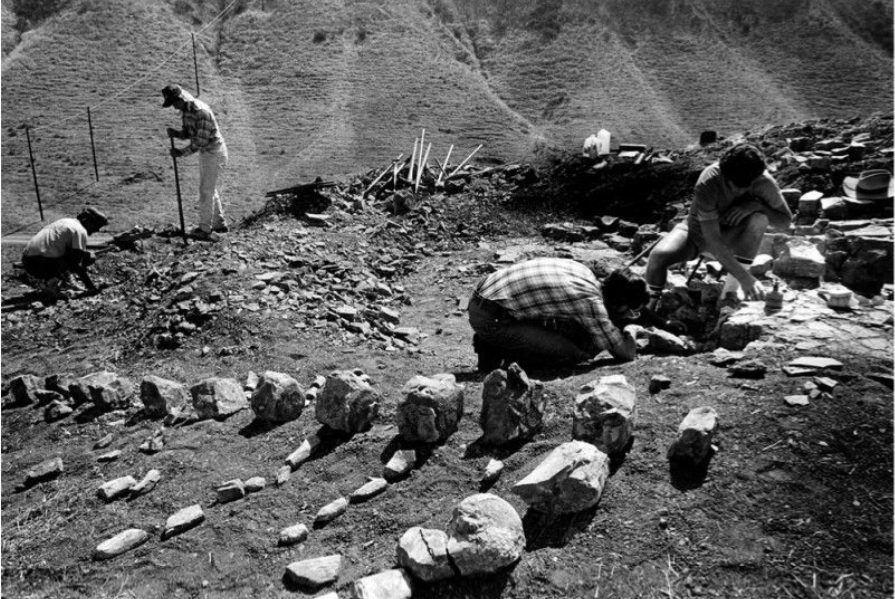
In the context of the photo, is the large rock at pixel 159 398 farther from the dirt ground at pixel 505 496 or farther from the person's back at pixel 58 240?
the person's back at pixel 58 240

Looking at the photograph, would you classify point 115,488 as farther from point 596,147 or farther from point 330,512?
point 596,147

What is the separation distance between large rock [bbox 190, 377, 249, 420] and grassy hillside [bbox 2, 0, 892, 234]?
864cm

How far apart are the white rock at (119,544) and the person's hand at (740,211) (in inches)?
158

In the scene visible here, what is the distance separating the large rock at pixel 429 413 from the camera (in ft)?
10.1

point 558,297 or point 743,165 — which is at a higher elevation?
point 743,165

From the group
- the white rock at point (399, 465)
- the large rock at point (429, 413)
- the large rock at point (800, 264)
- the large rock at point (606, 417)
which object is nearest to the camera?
the large rock at point (606, 417)

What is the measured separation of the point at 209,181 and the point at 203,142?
19.0 inches

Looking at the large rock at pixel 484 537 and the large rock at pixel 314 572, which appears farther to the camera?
the large rock at pixel 314 572

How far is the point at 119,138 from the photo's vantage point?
57.9 feet

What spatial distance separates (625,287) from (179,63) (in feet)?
81.3

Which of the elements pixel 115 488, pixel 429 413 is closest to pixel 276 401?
pixel 115 488

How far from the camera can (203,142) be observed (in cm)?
766

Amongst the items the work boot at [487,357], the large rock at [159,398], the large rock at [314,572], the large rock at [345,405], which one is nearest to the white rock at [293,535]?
the large rock at [314,572]

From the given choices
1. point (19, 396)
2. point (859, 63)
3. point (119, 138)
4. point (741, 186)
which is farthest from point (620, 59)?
point (19, 396)
